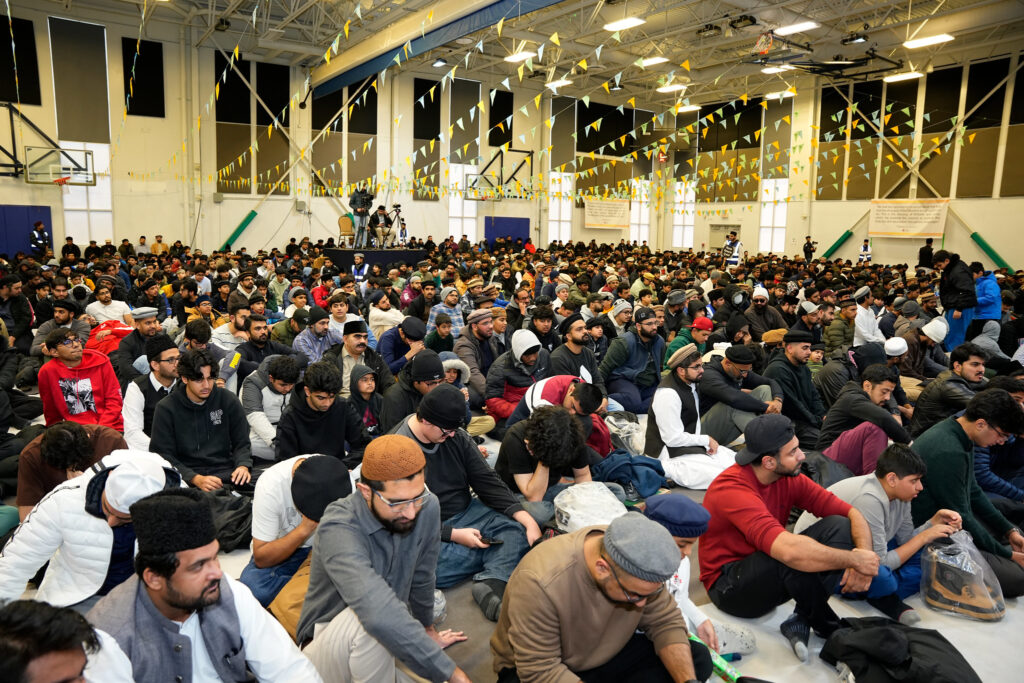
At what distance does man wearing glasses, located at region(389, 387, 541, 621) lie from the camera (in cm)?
329

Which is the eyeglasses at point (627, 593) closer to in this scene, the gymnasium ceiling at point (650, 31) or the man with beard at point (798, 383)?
the man with beard at point (798, 383)

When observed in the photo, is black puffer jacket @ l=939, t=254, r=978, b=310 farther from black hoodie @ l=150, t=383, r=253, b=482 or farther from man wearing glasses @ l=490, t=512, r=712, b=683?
black hoodie @ l=150, t=383, r=253, b=482

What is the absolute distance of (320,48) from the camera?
58.0 feet

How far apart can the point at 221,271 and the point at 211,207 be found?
30.1ft

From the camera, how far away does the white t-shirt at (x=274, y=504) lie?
9.01 feet

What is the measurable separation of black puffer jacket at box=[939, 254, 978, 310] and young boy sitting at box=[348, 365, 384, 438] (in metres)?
7.83

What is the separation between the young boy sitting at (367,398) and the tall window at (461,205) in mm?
18423

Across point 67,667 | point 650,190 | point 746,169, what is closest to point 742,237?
point 746,169

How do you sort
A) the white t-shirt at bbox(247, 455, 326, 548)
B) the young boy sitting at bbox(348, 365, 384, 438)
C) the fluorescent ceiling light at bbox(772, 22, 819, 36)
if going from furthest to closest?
the fluorescent ceiling light at bbox(772, 22, 819, 36) < the young boy sitting at bbox(348, 365, 384, 438) < the white t-shirt at bbox(247, 455, 326, 548)

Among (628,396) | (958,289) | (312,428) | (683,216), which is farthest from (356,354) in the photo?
(683,216)

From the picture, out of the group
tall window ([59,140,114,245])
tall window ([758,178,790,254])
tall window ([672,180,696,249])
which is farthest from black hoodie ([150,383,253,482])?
tall window ([672,180,696,249])

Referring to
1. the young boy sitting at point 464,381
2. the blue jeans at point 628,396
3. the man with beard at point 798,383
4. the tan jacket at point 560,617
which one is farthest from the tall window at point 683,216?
the tan jacket at point 560,617

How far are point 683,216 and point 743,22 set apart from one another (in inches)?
503

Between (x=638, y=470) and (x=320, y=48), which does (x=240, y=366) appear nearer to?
(x=638, y=470)
